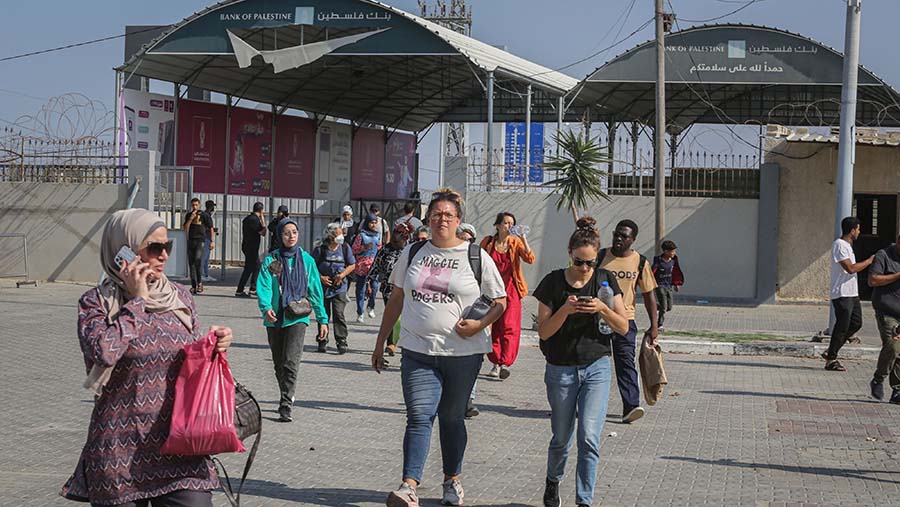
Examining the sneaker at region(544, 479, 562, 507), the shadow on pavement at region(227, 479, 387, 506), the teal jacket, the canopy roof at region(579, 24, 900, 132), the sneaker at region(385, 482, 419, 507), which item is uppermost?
the canopy roof at region(579, 24, 900, 132)

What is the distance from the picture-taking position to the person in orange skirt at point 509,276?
11.5 metres

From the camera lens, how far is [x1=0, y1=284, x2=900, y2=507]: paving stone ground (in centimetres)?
761

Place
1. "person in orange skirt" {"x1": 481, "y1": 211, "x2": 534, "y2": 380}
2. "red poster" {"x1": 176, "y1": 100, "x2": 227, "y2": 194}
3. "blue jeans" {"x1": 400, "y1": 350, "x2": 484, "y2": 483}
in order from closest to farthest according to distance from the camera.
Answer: "blue jeans" {"x1": 400, "y1": 350, "x2": 484, "y2": 483} < "person in orange skirt" {"x1": 481, "y1": 211, "x2": 534, "y2": 380} < "red poster" {"x1": 176, "y1": 100, "x2": 227, "y2": 194}

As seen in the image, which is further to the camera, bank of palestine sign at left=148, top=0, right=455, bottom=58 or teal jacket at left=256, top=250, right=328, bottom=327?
bank of palestine sign at left=148, top=0, right=455, bottom=58

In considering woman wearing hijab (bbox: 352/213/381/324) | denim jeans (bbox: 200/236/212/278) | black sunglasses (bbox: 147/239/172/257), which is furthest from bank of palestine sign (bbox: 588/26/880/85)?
black sunglasses (bbox: 147/239/172/257)

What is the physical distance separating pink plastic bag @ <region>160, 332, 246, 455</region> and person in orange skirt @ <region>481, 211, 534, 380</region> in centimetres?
718

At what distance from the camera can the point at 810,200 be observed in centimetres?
2469

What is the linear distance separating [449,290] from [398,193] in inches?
1322

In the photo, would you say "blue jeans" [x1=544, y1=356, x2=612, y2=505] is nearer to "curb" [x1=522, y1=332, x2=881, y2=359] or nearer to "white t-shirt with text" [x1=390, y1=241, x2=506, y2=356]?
"white t-shirt with text" [x1=390, y1=241, x2=506, y2=356]

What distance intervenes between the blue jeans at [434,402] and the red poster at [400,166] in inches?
1275

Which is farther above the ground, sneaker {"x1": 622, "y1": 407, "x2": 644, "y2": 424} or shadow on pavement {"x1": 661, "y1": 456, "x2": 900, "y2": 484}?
sneaker {"x1": 622, "y1": 407, "x2": 644, "y2": 424}

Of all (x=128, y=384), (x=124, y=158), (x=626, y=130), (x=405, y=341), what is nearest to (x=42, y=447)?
(x=405, y=341)

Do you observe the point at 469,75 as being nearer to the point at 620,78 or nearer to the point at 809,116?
the point at 620,78

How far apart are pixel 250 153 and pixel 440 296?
86.0 feet
